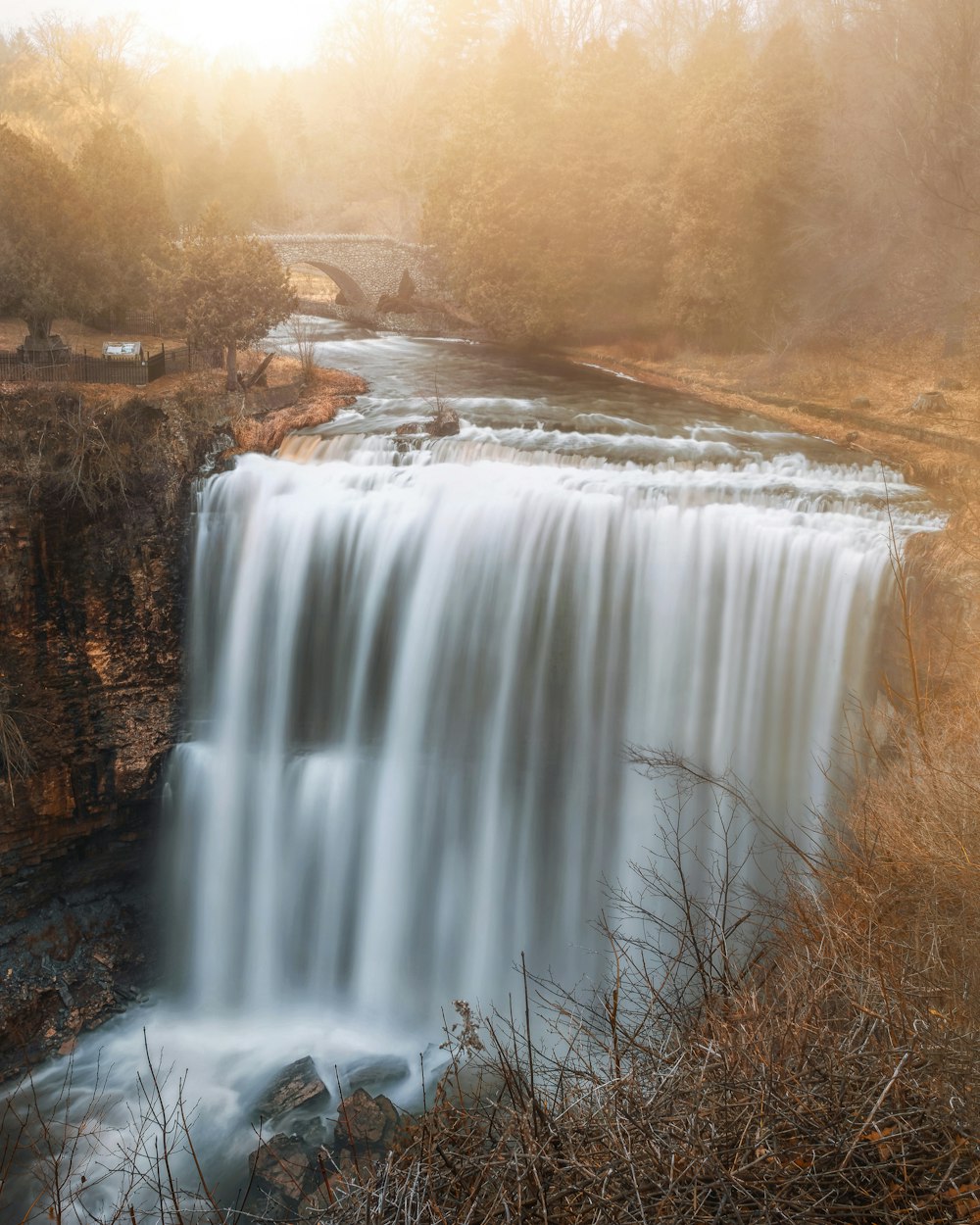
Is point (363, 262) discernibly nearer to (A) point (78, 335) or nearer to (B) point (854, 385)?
(A) point (78, 335)

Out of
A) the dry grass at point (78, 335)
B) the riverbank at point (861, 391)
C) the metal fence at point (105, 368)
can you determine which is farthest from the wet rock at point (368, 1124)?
the dry grass at point (78, 335)

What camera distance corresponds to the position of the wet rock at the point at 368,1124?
10.5 m

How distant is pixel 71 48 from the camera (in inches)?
1656

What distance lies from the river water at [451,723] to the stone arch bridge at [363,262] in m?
23.0

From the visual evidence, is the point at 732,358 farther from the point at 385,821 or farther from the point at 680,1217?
the point at 680,1217

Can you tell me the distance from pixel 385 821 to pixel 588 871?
10.3 ft

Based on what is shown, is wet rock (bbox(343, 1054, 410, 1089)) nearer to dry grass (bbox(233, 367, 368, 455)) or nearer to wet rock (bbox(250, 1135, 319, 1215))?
wet rock (bbox(250, 1135, 319, 1215))

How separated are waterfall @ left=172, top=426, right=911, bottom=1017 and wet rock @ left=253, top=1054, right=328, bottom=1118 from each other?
1598mm

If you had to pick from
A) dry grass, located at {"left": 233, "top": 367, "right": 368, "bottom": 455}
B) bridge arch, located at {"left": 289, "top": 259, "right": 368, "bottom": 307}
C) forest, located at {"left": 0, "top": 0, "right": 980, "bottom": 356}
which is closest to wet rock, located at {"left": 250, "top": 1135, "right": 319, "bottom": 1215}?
dry grass, located at {"left": 233, "top": 367, "right": 368, "bottom": 455}

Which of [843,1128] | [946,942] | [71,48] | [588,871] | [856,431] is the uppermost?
[71,48]

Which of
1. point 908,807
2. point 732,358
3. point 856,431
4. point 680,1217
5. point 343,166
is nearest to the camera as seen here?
point 680,1217

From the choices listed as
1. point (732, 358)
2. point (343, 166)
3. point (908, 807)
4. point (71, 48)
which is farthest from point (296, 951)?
point (343, 166)

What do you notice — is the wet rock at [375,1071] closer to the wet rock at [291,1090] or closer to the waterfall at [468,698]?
the wet rock at [291,1090]

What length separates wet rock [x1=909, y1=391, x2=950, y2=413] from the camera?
72.8 feet
